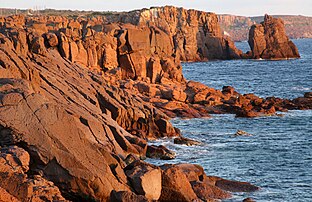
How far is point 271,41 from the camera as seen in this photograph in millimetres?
146000

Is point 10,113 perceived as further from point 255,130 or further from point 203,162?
point 255,130

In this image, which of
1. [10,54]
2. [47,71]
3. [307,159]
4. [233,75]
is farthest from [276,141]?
[233,75]

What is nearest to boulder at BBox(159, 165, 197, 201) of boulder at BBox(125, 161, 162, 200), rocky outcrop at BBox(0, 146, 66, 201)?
boulder at BBox(125, 161, 162, 200)

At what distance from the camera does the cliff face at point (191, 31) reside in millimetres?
160125

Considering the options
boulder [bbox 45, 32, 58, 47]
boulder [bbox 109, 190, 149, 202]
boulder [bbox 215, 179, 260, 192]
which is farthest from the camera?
boulder [bbox 45, 32, 58, 47]

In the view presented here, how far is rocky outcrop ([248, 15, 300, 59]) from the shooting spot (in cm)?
14538

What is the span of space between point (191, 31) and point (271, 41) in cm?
3064

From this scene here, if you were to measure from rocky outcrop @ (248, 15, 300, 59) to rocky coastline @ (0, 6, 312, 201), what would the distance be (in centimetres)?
7729

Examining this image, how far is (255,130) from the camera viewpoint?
45594 millimetres

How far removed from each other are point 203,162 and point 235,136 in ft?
34.6

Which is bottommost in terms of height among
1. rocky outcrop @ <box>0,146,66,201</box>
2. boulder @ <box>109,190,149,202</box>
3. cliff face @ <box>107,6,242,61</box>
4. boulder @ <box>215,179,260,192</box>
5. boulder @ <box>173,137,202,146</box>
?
cliff face @ <box>107,6,242,61</box>

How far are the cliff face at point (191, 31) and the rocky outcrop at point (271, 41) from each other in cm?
1029

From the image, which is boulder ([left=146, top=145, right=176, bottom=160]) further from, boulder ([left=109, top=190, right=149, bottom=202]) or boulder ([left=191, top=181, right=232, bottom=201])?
boulder ([left=109, top=190, right=149, bottom=202])

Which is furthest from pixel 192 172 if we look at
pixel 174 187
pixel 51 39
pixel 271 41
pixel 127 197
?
pixel 271 41
